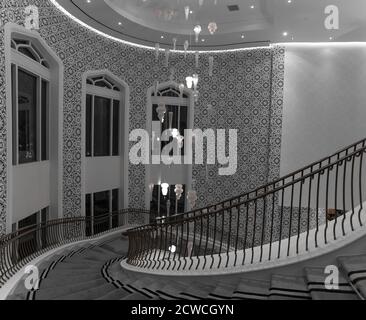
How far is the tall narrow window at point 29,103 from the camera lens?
659 centimetres

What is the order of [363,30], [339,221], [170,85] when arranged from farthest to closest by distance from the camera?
[170,85]
[363,30]
[339,221]

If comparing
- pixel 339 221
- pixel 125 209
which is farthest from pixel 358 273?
pixel 125 209

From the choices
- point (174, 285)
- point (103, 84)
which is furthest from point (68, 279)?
point (103, 84)

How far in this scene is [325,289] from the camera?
3168 mm

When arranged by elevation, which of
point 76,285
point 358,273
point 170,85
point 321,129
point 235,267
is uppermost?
point 170,85

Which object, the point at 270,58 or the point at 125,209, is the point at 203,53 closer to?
the point at 270,58

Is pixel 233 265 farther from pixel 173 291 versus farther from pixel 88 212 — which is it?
pixel 88 212

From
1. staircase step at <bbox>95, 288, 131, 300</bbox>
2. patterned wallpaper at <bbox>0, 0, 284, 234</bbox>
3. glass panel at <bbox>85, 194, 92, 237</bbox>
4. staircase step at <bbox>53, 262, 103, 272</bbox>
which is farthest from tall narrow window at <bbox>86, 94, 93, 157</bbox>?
staircase step at <bbox>95, 288, 131, 300</bbox>

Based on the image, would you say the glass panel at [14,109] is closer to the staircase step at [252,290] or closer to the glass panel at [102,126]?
the glass panel at [102,126]

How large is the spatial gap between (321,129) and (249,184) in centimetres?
271

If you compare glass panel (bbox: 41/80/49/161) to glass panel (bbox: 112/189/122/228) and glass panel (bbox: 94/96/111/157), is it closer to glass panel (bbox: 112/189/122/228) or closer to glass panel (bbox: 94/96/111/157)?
glass panel (bbox: 94/96/111/157)

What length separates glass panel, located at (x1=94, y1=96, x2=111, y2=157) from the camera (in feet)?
33.5

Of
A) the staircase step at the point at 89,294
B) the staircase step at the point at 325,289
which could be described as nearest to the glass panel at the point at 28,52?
the staircase step at the point at 89,294
